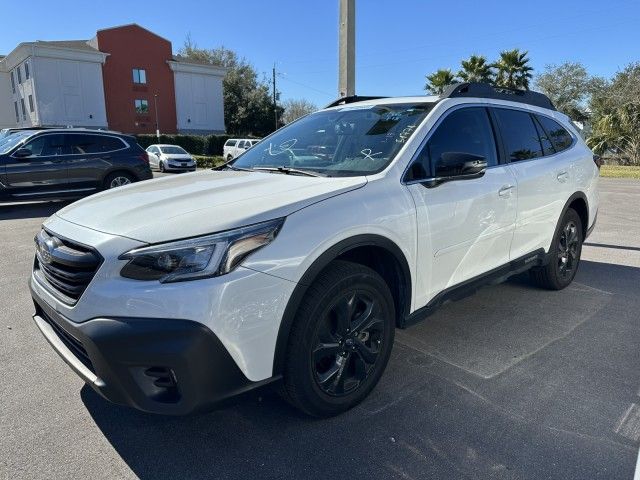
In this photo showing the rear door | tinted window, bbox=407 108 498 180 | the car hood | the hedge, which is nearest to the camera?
the car hood

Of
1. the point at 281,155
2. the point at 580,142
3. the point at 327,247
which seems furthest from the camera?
the point at 580,142

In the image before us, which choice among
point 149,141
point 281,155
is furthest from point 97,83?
point 281,155

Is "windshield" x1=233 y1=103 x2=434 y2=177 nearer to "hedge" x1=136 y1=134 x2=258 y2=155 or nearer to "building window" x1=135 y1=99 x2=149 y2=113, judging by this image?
"hedge" x1=136 y1=134 x2=258 y2=155

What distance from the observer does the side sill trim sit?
10.1 feet

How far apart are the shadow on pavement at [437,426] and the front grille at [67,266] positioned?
80 centimetres

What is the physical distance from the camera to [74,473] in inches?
88.7

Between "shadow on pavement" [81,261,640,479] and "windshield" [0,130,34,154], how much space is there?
346 inches

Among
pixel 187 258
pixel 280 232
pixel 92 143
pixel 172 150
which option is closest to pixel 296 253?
pixel 280 232

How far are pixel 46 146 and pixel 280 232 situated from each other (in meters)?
9.68

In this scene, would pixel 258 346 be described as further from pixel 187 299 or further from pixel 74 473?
pixel 74 473

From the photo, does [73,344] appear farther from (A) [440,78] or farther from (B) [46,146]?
(A) [440,78]

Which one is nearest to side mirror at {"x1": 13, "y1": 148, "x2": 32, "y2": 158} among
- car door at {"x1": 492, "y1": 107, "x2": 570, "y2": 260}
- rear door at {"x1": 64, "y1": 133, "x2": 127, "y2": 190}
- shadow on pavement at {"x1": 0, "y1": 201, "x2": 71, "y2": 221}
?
rear door at {"x1": 64, "y1": 133, "x2": 127, "y2": 190}

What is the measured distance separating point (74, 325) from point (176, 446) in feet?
2.67

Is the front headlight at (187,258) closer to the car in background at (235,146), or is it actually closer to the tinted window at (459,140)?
the tinted window at (459,140)
